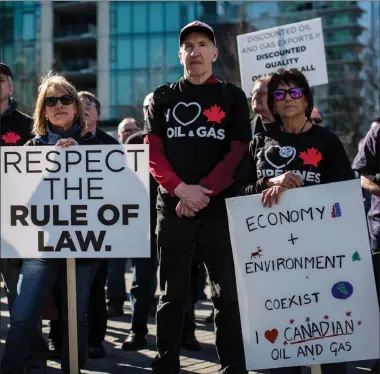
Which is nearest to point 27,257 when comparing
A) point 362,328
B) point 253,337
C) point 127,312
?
point 253,337

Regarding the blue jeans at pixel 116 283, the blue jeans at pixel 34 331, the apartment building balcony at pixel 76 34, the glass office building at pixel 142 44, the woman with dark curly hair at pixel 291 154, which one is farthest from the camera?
the apartment building balcony at pixel 76 34

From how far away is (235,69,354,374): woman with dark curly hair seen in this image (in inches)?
148

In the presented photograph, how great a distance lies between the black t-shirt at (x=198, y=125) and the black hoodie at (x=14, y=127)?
107cm

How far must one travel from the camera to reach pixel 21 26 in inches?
1543

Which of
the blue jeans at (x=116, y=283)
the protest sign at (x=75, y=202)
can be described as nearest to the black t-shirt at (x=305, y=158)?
the protest sign at (x=75, y=202)

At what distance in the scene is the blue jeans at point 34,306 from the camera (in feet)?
12.9

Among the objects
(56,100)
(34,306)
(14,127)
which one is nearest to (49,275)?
(34,306)

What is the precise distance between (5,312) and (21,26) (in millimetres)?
34193

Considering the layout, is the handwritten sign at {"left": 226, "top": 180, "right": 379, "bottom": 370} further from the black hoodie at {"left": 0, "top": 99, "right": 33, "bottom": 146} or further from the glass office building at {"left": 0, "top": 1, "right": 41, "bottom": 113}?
the glass office building at {"left": 0, "top": 1, "right": 41, "bottom": 113}

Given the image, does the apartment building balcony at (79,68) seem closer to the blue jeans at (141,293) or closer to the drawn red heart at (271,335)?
the blue jeans at (141,293)

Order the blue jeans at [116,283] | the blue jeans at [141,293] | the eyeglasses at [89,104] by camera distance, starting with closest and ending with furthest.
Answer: the blue jeans at [141,293] < the eyeglasses at [89,104] < the blue jeans at [116,283]

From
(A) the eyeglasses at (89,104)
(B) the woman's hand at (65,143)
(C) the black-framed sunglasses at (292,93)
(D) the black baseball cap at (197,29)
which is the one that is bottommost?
(B) the woman's hand at (65,143)

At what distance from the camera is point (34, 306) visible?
4004 millimetres

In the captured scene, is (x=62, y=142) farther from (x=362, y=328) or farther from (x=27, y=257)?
(x=362, y=328)
